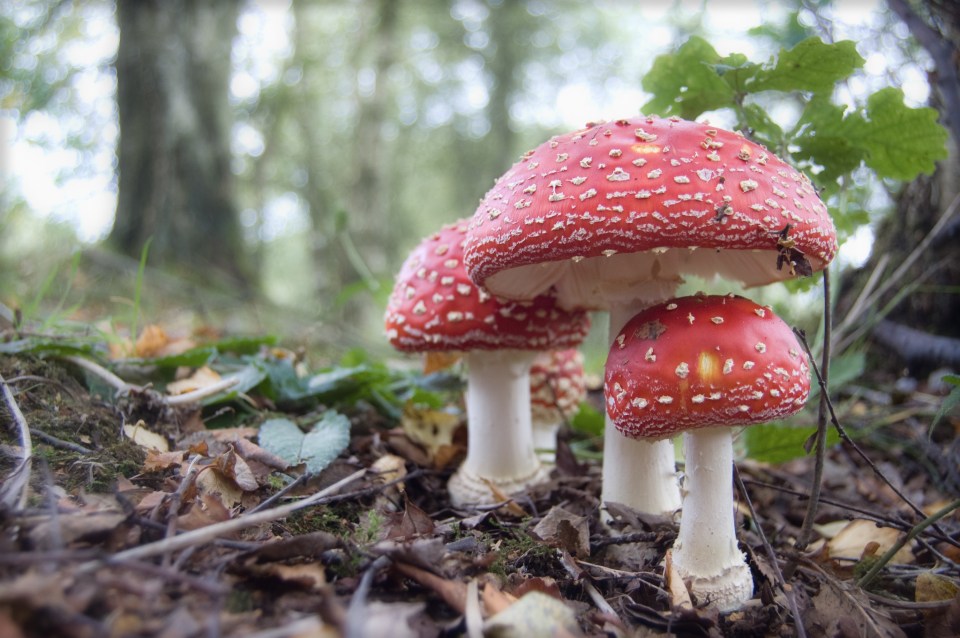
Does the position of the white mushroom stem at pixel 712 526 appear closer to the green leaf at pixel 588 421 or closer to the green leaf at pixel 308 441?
the green leaf at pixel 308 441

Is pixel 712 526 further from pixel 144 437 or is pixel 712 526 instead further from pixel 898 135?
pixel 144 437

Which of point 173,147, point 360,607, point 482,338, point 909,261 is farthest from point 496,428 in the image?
point 173,147

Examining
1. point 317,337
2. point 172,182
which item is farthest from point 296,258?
point 317,337

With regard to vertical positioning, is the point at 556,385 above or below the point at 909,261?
below

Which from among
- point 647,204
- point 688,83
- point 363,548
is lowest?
point 363,548

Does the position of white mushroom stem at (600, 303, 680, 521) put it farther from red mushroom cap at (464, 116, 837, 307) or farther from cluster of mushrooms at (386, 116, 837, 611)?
red mushroom cap at (464, 116, 837, 307)

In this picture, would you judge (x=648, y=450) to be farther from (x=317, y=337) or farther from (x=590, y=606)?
(x=317, y=337)

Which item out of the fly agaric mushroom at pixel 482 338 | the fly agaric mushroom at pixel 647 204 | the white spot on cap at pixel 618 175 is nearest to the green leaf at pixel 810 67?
the fly agaric mushroom at pixel 647 204

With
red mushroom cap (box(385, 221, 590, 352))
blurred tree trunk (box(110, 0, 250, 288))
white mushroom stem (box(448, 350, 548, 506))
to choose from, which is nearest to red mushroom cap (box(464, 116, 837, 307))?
red mushroom cap (box(385, 221, 590, 352))
